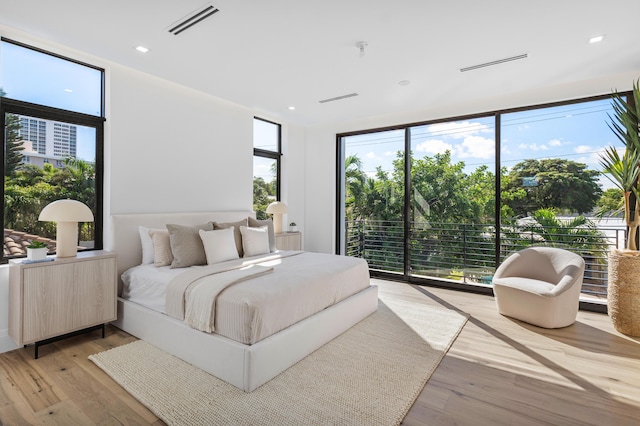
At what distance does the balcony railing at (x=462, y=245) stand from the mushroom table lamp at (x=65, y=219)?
4091 millimetres

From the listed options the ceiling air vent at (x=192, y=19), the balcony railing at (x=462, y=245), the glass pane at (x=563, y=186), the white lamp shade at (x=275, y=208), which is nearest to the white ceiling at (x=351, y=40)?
the ceiling air vent at (x=192, y=19)

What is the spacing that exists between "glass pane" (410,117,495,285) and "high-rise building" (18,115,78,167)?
4.47 meters

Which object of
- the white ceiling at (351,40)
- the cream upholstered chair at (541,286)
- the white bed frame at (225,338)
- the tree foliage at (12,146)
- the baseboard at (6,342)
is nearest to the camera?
A: the white bed frame at (225,338)

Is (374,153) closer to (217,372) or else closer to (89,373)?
(217,372)

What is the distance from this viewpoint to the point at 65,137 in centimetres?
324

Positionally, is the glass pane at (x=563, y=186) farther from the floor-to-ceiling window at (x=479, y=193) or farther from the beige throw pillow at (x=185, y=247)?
the beige throw pillow at (x=185, y=247)

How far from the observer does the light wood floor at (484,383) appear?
6.27ft

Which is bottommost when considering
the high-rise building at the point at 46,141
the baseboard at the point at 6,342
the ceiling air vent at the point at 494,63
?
the baseboard at the point at 6,342

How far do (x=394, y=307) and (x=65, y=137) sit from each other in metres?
3.97

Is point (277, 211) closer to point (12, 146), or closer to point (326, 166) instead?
point (326, 166)

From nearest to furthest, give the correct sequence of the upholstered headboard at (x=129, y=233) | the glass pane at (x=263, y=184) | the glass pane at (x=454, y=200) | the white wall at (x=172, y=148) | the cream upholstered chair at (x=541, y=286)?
1. the cream upholstered chair at (x=541, y=286)
2. the upholstered headboard at (x=129, y=233)
3. the white wall at (x=172, y=148)
4. the glass pane at (x=454, y=200)
5. the glass pane at (x=263, y=184)

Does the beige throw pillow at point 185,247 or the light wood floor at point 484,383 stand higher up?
the beige throw pillow at point 185,247

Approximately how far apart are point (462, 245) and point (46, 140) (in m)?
5.16

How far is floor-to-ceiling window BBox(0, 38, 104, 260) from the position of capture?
2.89m
